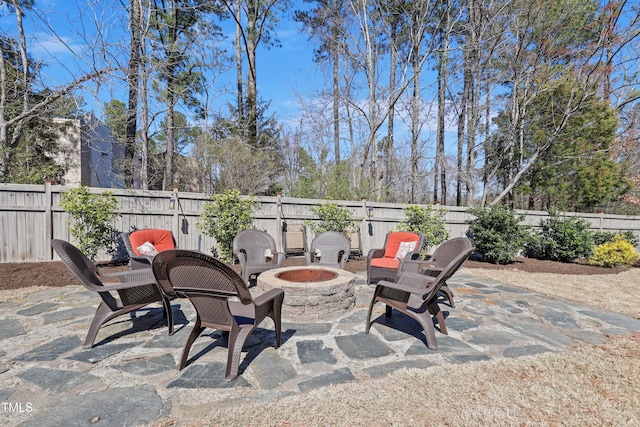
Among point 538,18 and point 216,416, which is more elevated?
point 538,18

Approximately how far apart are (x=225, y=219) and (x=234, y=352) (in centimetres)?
451

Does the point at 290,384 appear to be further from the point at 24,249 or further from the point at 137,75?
the point at 137,75

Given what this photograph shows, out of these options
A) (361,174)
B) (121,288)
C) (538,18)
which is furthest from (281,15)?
(121,288)

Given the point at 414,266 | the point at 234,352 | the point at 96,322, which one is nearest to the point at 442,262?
the point at 414,266

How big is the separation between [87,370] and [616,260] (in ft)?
34.2

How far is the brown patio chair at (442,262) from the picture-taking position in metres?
3.57

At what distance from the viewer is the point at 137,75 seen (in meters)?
6.26

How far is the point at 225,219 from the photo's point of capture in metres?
6.23

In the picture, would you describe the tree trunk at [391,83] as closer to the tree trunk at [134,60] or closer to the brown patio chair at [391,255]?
the brown patio chair at [391,255]

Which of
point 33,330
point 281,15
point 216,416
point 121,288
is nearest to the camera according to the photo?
point 216,416

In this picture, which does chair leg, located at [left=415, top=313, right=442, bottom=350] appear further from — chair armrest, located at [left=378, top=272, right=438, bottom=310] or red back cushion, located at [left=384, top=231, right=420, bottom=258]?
red back cushion, located at [left=384, top=231, right=420, bottom=258]

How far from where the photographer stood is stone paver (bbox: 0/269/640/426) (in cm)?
177

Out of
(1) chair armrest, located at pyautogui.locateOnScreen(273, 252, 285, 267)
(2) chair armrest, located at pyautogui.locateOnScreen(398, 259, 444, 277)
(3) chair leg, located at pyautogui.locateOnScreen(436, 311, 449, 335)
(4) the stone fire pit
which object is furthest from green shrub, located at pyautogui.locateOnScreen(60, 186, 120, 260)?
(3) chair leg, located at pyautogui.locateOnScreen(436, 311, 449, 335)

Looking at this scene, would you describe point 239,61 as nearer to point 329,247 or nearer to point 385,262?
point 329,247
